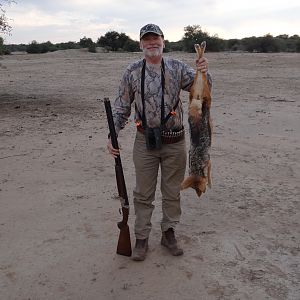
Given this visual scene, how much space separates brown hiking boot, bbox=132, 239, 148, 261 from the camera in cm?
429

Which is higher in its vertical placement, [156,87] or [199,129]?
[156,87]

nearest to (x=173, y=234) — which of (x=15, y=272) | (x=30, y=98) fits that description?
(x=15, y=272)

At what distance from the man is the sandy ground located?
32cm

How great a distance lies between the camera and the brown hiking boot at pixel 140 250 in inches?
169

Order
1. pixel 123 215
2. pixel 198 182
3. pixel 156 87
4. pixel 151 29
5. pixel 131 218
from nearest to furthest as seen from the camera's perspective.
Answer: pixel 151 29 < pixel 156 87 < pixel 198 182 < pixel 123 215 < pixel 131 218

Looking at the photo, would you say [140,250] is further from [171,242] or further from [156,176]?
[156,176]

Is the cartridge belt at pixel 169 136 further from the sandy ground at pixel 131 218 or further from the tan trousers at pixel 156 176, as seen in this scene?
the sandy ground at pixel 131 218

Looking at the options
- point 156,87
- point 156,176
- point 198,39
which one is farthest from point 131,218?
point 198,39

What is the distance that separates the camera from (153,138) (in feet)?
13.3

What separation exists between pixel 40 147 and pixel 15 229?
3.32 metres

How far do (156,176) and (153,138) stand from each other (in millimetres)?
427

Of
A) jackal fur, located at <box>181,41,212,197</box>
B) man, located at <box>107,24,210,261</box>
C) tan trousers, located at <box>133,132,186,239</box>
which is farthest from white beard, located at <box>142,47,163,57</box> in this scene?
tan trousers, located at <box>133,132,186,239</box>

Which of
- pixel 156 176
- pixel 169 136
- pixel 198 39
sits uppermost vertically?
pixel 169 136

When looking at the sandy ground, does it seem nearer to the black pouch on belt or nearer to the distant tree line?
the black pouch on belt
